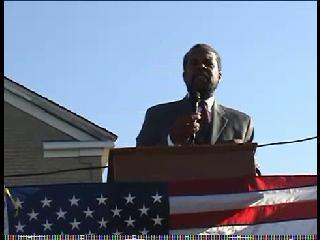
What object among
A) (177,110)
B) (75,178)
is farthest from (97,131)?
(177,110)

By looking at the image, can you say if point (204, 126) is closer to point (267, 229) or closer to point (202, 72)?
point (202, 72)

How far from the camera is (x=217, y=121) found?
22.1 ft

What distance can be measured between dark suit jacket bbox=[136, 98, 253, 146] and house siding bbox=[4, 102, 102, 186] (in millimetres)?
8218

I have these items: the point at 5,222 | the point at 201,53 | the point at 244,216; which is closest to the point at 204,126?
the point at 201,53

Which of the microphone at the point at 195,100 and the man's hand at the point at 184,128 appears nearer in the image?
the man's hand at the point at 184,128

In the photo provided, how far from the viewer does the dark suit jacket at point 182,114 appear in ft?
21.9

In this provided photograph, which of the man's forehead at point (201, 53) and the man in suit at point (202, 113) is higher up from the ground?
the man's forehead at point (201, 53)

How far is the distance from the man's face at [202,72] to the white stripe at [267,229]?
1.16 metres

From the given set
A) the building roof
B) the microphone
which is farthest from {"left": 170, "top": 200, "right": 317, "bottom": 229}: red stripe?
the building roof

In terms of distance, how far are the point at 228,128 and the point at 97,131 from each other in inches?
343

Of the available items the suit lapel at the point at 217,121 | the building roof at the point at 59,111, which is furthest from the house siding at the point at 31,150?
the suit lapel at the point at 217,121

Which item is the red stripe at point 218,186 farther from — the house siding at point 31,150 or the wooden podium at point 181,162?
the house siding at point 31,150

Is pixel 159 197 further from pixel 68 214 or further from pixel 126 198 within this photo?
→ pixel 68 214

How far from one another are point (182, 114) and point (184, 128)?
0.54 metres
